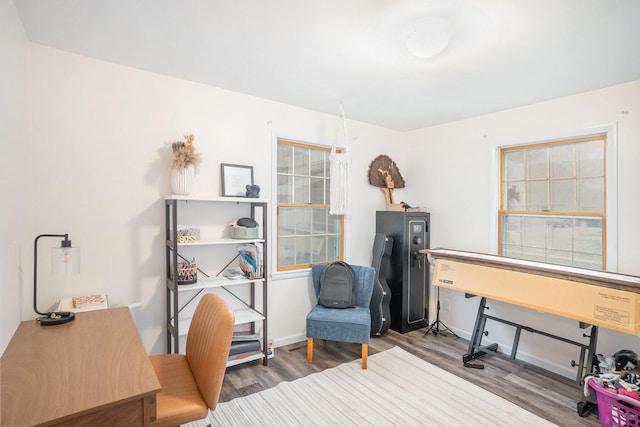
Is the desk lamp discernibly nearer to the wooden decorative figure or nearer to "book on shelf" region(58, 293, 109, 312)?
"book on shelf" region(58, 293, 109, 312)

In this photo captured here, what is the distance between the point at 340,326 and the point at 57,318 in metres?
2.08

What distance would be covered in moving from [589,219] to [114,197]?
4.05 m

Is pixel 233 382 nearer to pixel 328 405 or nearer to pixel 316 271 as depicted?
pixel 328 405

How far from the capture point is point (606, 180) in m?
2.81

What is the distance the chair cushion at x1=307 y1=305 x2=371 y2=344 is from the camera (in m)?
2.96

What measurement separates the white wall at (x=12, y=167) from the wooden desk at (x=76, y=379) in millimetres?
171

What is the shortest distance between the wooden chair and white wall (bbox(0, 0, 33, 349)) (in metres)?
0.80

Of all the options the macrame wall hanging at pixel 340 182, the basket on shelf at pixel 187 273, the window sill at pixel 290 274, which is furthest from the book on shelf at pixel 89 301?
the macrame wall hanging at pixel 340 182

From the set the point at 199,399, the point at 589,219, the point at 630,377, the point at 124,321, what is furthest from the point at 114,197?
the point at 589,219

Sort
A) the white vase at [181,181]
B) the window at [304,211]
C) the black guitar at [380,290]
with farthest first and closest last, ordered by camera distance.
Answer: the black guitar at [380,290] < the window at [304,211] < the white vase at [181,181]

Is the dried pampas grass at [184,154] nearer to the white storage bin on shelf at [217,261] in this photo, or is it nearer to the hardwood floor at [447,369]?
the white storage bin on shelf at [217,261]

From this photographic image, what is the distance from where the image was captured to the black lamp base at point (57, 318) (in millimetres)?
1902

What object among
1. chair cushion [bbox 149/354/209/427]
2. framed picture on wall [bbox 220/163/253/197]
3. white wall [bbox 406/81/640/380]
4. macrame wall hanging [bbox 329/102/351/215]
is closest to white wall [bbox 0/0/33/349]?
chair cushion [bbox 149/354/209/427]

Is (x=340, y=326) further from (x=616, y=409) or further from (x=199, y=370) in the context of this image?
(x=616, y=409)
